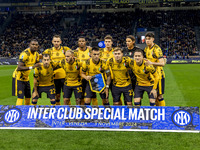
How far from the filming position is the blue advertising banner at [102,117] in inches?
212

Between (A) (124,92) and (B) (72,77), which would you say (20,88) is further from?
(A) (124,92)

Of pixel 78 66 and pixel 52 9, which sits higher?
pixel 52 9

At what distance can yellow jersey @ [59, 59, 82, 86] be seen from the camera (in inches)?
265

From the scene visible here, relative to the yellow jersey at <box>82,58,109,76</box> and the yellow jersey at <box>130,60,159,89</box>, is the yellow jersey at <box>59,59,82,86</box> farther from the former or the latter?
the yellow jersey at <box>130,60,159,89</box>

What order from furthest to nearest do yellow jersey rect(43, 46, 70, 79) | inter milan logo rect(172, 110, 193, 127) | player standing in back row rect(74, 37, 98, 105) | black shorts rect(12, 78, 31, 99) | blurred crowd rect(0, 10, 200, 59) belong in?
blurred crowd rect(0, 10, 200, 59)
yellow jersey rect(43, 46, 70, 79)
player standing in back row rect(74, 37, 98, 105)
black shorts rect(12, 78, 31, 99)
inter milan logo rect(172, 110, 193, 127)

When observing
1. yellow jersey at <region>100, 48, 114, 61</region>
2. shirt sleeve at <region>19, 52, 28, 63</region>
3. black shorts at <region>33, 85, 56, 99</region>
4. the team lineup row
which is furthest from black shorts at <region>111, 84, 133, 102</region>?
shirt sleeve at <region>19, 52, 28, 63</region>

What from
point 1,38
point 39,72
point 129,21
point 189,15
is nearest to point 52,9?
point 1,38

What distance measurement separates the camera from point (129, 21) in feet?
140

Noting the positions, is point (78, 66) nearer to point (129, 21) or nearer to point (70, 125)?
point (70, 125)

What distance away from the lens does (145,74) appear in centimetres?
637

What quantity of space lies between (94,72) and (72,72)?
1.94ft

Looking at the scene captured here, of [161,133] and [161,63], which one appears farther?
[161,63]

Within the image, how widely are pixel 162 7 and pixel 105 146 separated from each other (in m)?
41.9

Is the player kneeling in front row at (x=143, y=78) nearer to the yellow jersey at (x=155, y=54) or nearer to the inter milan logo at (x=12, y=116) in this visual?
the yellow jersey at (x=155, y=54)
